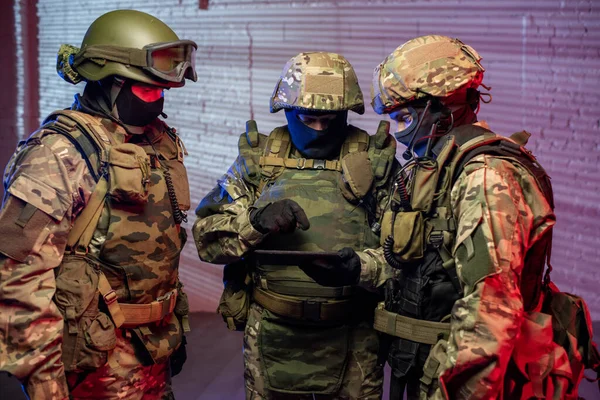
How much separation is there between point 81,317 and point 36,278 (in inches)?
7.7

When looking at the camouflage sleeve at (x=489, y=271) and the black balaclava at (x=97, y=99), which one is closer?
the camouflage sleeve at (x=489, y=271)

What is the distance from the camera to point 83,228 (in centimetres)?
216

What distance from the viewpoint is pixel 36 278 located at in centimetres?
203

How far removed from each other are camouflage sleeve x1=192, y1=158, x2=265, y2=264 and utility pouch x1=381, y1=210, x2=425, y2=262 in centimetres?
55

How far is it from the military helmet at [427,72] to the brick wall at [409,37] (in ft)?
5.89

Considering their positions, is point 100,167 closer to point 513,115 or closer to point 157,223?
point 157,223

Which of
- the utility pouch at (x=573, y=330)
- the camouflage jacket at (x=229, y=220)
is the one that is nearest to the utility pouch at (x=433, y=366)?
the utility pouch at (x=573, y=330)

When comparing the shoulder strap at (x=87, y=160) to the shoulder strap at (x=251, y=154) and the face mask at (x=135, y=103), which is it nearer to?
the face mask at (x=135, y=103)

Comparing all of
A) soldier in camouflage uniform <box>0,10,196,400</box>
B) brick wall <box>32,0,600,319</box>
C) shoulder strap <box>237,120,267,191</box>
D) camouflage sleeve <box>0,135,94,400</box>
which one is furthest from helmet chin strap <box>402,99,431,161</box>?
brick wall <box>32,0,600,319</box>

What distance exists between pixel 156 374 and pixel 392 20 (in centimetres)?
246

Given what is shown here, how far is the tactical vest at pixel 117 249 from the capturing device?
6.98 ft

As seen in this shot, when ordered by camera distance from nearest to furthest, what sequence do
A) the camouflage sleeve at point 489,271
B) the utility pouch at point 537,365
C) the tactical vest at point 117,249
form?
the camouflage sleeve at point 489,271
the utility pouch at point 537,365
the tactical vest at point 117,249

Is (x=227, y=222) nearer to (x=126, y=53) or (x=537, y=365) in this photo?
(x=126, y=53)

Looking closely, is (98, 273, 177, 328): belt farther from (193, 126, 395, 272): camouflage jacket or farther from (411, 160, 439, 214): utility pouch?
(411, 160, 439, 214): utility pouch
